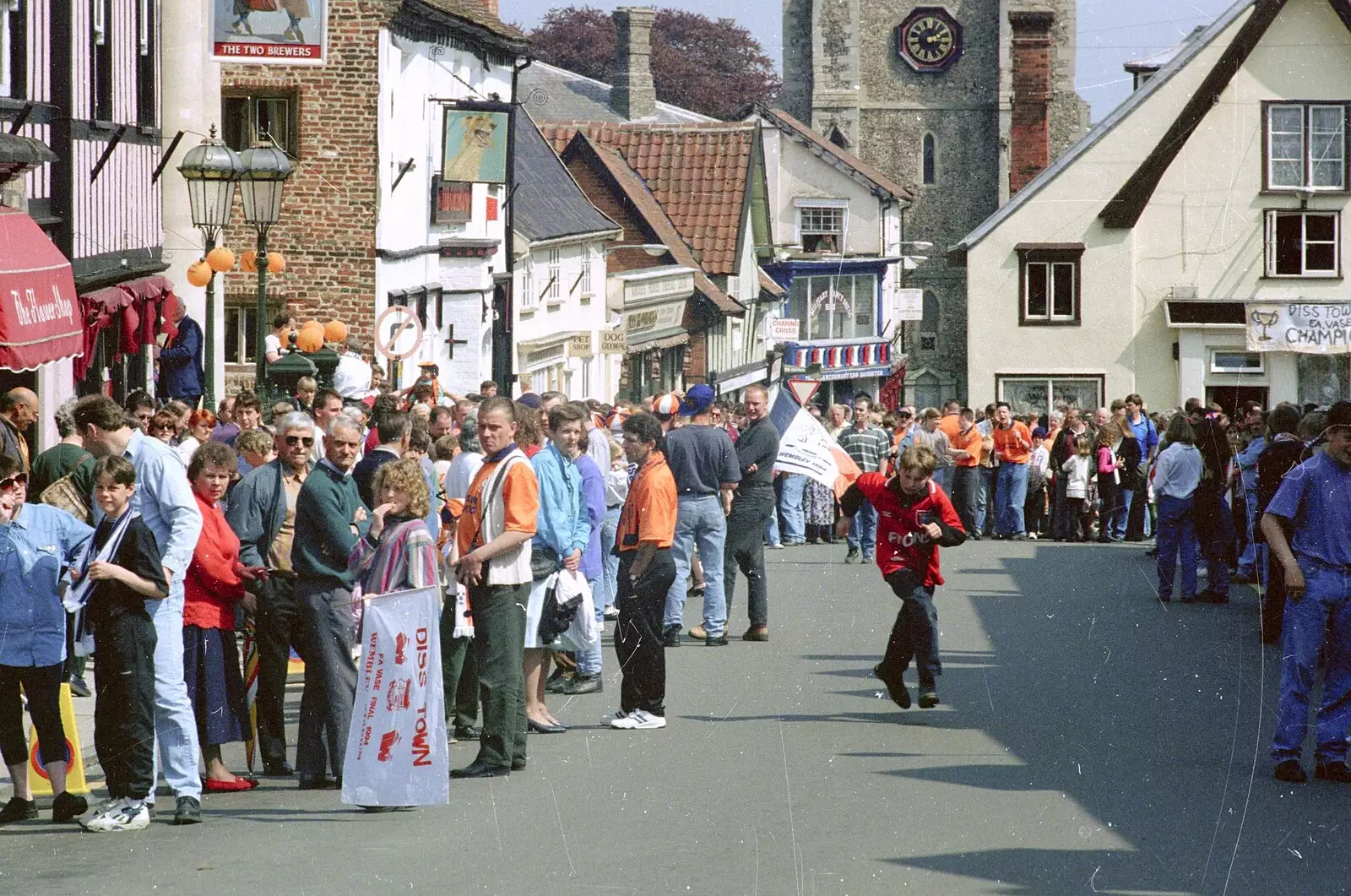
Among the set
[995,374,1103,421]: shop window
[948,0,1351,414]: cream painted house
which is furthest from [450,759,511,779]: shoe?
[995,374,1103,421]: shop window

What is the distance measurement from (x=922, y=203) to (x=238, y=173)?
7135cm

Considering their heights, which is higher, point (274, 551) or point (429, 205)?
point (429, 205)

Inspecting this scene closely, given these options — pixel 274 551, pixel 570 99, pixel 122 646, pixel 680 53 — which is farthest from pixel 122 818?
pixel 680 53

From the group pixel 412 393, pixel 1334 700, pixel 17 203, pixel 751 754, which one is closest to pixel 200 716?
pixel 751 754

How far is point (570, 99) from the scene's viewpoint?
71.8 meters

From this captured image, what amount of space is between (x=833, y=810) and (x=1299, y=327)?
3848cm

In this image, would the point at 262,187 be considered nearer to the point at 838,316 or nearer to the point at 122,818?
the point at 122,818

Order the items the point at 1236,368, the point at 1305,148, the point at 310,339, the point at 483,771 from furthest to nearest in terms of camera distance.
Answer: the point at 1236,368, the point at 1305,148, the point at 310,339, the point at 483,771

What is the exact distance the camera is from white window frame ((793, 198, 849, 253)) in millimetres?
73375

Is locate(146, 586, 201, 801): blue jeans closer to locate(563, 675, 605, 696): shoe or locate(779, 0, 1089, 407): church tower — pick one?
locate(563, 675, 605, 696): shoe

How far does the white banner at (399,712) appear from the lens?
30.9 ft

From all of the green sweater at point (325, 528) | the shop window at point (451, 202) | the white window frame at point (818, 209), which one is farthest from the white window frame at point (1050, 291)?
the green sweater at point (325, 528)

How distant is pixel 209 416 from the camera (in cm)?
1611

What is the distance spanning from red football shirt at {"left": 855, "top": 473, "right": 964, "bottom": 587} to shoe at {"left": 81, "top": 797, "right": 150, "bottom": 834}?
518 cm
